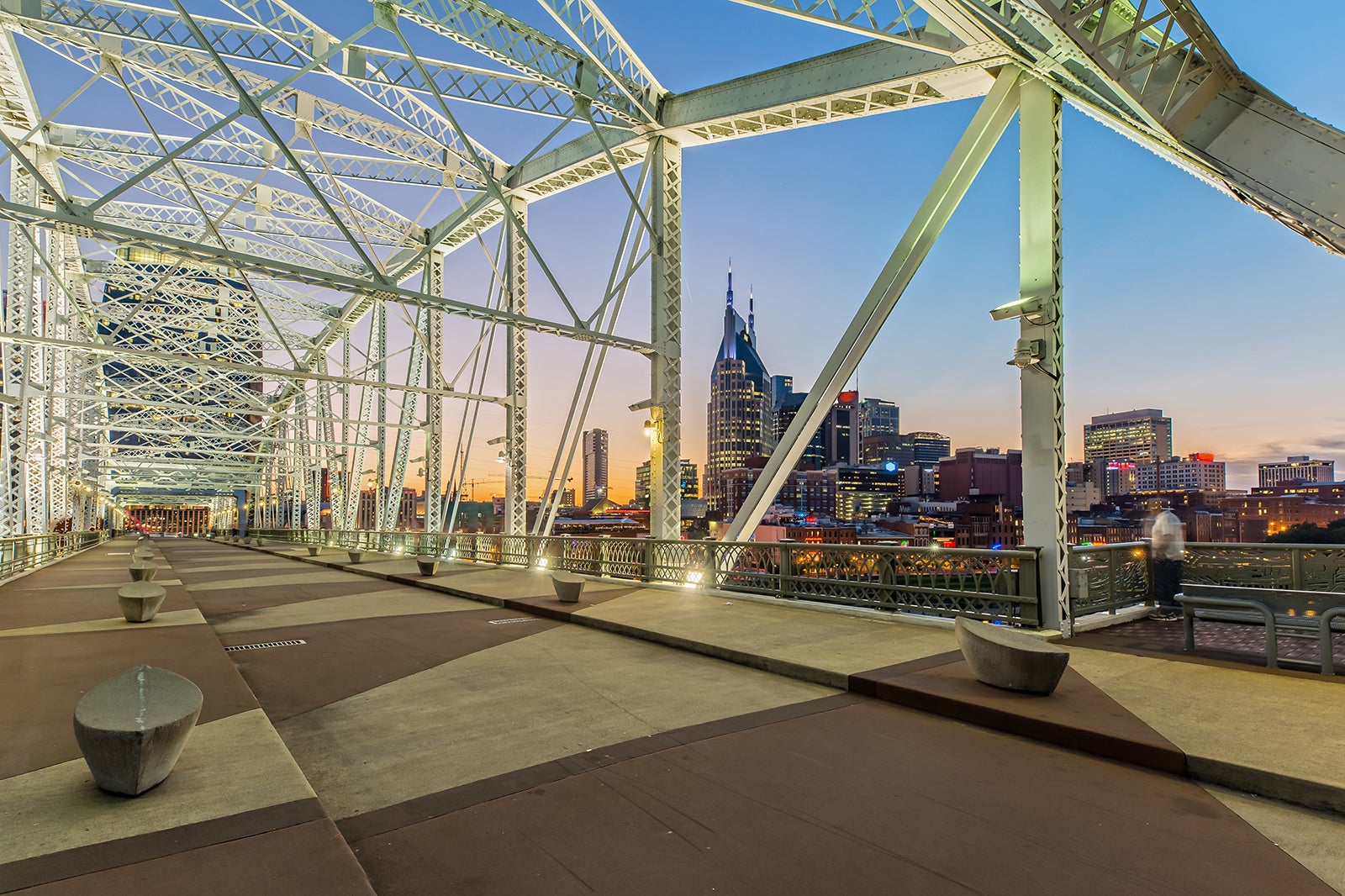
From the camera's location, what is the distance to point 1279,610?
7.66 meters

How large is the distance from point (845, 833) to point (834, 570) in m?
8.35

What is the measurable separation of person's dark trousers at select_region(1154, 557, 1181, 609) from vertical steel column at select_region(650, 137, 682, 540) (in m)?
11.3

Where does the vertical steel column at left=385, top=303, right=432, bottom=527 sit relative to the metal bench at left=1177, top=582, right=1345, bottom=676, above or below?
above

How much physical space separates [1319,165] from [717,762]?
9113 mm

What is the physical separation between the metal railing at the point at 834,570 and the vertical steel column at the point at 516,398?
368 centimetres

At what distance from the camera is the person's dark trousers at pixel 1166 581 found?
10844mm

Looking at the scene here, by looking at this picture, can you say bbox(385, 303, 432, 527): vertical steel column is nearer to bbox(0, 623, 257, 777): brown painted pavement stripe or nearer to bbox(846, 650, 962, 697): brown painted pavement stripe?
bbox(0, 623, 257, 777): brown painted pavement stripe

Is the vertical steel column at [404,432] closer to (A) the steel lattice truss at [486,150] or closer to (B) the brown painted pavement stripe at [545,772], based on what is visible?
(A) the steel lattice truss at [486,150]

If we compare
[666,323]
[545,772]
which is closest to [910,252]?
[666,323]

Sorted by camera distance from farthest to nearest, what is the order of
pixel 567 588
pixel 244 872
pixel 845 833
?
pixel 567 588 < pixel 845 833 < pixel 244 872

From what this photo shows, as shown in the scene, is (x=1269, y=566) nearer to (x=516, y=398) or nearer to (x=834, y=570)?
(x=834, y=570)

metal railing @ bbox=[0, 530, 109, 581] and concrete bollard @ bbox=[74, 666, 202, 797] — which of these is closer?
concrete bollard @ bbox=[74, 666, 202, 797]

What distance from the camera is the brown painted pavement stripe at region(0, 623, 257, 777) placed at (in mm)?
5047

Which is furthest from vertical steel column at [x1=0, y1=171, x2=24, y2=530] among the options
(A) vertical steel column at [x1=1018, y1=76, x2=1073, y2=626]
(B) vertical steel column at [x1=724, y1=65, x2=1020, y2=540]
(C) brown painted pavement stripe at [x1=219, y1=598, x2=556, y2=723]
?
(A) vertical steel column at [x1=1018, y1=76, x2=1073, y2=626]
